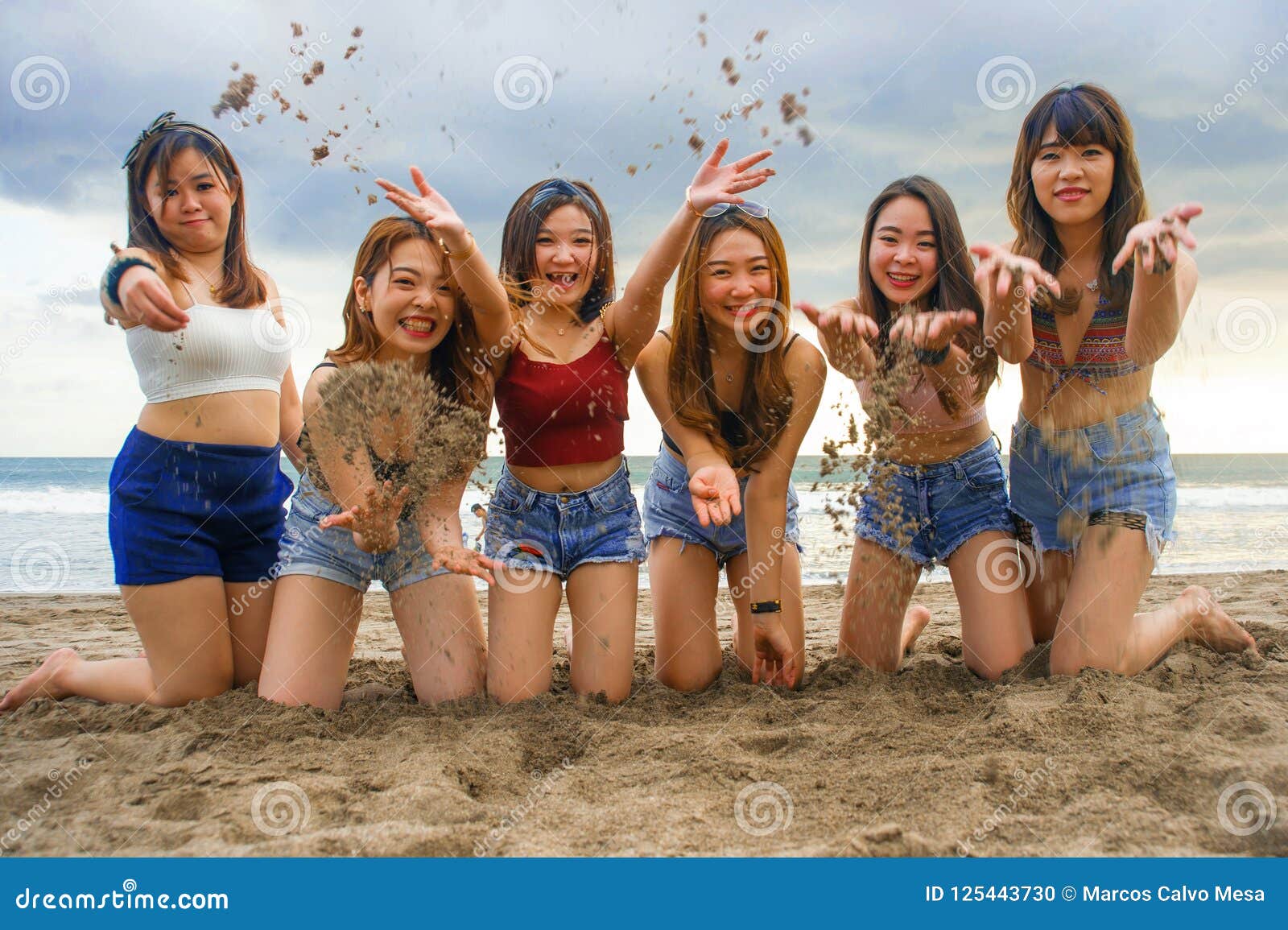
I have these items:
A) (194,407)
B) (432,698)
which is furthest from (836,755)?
(194,407)

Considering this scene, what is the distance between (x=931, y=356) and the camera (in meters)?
3.72

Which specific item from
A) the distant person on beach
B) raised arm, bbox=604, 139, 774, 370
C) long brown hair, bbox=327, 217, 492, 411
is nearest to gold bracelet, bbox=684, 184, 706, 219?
raised arm, bbox=604, 139, 774, 370

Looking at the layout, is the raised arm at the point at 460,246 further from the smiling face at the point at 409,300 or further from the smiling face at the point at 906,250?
the smiling face at the point at 906,250

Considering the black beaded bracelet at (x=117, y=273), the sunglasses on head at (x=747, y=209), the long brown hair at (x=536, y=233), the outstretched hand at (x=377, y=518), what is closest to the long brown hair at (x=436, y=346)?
the long brown hair at (x=536, y=233)

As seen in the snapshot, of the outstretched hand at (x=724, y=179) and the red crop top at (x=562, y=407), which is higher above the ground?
the outstretched hand at (x=724, y=179)

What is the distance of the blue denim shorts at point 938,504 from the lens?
3.90m

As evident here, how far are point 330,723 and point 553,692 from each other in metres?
0.91

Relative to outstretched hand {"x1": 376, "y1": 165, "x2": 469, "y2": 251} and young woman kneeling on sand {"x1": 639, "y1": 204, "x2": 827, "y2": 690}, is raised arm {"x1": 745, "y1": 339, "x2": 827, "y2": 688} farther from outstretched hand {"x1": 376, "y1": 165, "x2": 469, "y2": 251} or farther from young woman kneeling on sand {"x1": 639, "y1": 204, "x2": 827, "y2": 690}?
outstretched hand {"x1": 376, "y1": 165, "x2": 469, "y2": 251}

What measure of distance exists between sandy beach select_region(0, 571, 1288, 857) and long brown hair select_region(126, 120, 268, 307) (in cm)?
164

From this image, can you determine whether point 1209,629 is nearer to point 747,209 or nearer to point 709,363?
point 709,363

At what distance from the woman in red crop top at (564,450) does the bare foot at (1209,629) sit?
229 cm

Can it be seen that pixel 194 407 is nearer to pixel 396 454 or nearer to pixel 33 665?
pixel 396 454

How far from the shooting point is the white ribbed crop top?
355cm

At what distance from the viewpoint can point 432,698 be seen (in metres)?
3.67
